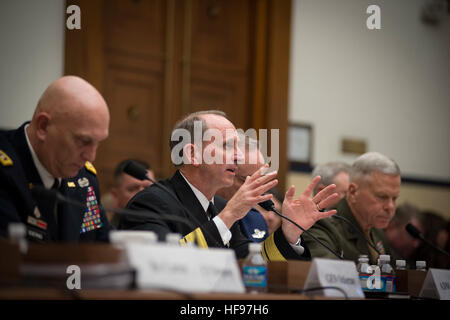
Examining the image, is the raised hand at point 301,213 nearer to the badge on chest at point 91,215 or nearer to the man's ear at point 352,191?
the badge on chest at point 91,215

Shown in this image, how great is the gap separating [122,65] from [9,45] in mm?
955

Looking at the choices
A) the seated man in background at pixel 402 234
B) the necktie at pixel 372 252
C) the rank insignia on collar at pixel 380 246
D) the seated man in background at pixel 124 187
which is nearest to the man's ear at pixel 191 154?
the necktie at pixel 372 252

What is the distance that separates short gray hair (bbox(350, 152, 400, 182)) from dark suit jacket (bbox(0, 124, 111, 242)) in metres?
Result: 1.75

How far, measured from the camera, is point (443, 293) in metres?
2.73

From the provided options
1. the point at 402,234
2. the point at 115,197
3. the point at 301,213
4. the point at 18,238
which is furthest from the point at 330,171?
the point at 18,238

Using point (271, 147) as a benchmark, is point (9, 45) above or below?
above

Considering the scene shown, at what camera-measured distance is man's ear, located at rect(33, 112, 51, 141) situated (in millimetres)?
2527

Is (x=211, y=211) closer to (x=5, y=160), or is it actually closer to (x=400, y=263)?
(x=400, y=263)

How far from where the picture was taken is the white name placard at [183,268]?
1755 mm

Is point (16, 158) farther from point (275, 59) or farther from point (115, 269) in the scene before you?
point (275, 59)

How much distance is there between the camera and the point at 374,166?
4.07 m

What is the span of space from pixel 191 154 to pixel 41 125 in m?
0.85

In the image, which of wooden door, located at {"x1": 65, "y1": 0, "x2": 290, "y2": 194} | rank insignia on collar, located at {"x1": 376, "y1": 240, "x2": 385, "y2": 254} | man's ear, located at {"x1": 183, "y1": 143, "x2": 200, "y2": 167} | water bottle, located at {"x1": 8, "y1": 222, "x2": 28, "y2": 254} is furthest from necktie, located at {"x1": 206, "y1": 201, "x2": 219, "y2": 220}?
wooden door, located at {"x1": 65, "y1": 0, "x2": 290, "y2": 194}

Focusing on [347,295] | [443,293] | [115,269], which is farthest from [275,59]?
[115,269]
